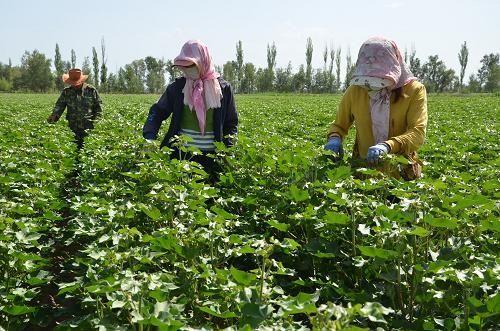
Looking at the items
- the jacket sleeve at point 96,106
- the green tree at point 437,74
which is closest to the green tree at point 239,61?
the green tree at point 437,74

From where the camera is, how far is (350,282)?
2.64m

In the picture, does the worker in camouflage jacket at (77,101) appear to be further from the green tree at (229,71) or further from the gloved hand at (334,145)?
the green tree at (229,71)

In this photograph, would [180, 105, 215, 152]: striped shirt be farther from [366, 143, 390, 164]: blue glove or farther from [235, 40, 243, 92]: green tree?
[235, 40, 243, 92]: green tree

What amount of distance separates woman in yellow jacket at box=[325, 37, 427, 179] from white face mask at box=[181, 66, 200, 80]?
1345 mm

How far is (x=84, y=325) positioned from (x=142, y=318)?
446 mm

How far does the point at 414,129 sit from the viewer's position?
328cm

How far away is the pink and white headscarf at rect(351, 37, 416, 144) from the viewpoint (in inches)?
125

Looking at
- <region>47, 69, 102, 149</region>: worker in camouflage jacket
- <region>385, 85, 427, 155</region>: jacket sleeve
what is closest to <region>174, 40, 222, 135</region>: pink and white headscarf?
<region>385, 85, 427, 155</region>: jacket sleeve

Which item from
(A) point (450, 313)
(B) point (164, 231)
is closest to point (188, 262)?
(B) point (164, 231)

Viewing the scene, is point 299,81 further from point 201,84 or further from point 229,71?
point 201,84

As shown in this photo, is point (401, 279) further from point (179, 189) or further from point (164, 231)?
point (179, 189)

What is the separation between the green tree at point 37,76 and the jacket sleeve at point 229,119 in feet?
245

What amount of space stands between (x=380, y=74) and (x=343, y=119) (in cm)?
56

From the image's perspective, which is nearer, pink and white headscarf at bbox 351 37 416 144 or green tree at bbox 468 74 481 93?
pink and white headscarf at bbox 351 37 416 144
